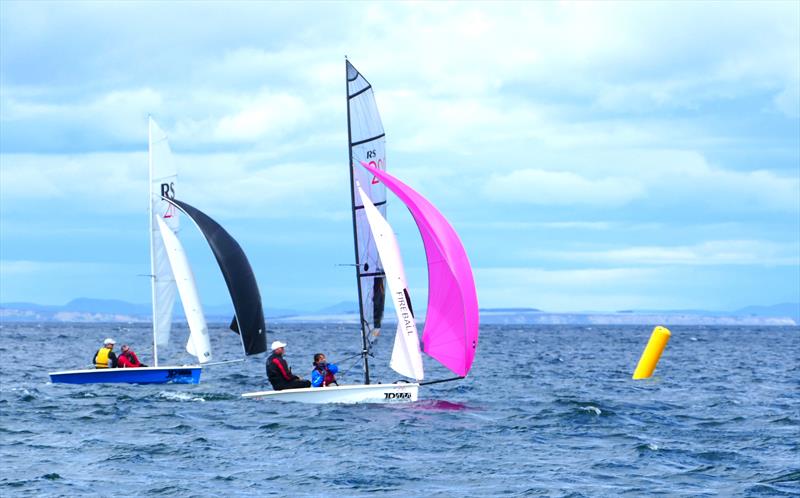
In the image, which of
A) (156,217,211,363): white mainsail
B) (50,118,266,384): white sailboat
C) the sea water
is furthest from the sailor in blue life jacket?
(156,217,211,363): white mainsail

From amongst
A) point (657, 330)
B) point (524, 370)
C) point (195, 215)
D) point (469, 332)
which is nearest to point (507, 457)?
point (469, 332)

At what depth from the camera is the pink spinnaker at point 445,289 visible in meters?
22.4

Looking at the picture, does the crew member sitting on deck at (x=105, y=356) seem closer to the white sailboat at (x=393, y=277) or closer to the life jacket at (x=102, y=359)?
the life jacket at (x=102, y=359)

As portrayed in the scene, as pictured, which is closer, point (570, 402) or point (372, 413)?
point (372, 413)

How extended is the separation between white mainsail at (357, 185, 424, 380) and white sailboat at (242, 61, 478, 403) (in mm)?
22

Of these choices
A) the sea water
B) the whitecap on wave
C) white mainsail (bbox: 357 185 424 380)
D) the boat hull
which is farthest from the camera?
the boat hull

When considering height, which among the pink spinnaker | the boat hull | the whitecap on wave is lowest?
the whitecap on wave

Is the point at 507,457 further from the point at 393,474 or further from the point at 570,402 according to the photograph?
the point at 570,402

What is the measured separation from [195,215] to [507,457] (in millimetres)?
14574

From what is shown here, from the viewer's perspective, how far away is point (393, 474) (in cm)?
1642

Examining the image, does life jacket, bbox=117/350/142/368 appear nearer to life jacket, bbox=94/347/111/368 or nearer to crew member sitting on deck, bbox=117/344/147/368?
crew member sitting on deck, bbox=117/344/147/368

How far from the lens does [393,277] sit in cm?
2305

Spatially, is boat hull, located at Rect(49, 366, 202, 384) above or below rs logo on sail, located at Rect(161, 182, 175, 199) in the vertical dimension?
below

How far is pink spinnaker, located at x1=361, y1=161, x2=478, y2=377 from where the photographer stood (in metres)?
22.4
